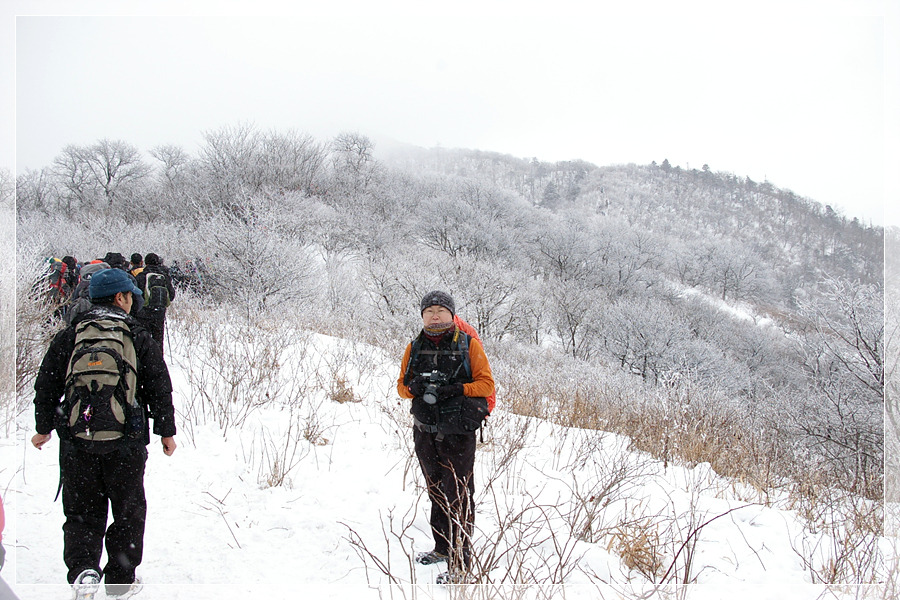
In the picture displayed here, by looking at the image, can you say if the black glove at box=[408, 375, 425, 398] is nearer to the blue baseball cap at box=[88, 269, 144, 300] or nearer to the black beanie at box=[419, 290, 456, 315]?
the black beanie at box=[419, 290, 456, 315]

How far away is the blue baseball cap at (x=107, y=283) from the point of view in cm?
220

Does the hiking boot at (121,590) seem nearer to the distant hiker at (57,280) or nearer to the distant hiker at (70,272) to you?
the distant hiker at (57,280)

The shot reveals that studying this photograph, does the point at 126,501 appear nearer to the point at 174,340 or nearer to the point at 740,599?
the point at 740,599

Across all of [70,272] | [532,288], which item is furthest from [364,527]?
[532,288]

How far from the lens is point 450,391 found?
99.9 inches

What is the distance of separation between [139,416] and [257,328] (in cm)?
491

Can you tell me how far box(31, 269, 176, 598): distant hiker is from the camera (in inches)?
81.8

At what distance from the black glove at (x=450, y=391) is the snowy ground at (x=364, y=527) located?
0.50 meters

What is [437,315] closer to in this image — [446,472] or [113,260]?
[446,472]

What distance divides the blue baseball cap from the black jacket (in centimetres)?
7

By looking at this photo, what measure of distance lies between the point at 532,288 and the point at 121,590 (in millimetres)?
34433

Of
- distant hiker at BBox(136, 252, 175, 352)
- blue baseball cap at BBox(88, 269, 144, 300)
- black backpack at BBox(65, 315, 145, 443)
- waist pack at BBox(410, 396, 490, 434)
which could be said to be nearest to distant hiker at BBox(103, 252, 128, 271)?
distant hiker at BBox(136, 252, 175, 352)

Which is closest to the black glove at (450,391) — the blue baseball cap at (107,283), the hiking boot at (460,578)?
the hiking boot at (460,578)

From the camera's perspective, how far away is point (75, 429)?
6.75 feet
